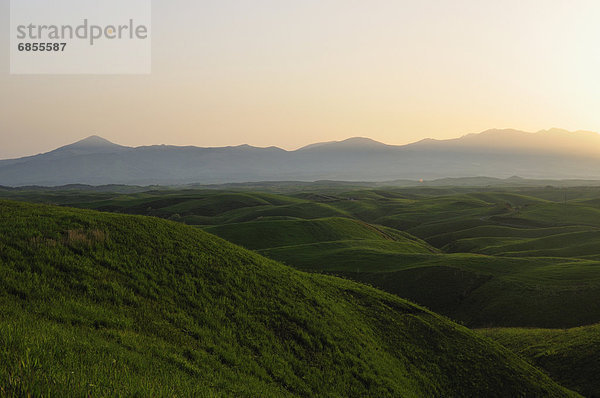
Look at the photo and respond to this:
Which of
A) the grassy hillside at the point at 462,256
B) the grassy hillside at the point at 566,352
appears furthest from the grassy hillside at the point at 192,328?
the grassy hillside at the point at 462,256

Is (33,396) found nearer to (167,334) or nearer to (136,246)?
(167,334)

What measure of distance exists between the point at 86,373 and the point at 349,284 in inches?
1308

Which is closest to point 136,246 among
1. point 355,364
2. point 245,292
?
point 245,292

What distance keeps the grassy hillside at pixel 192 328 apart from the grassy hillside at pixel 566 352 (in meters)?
3.25

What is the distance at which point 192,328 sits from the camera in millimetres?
18922

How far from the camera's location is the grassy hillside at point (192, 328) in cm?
1149

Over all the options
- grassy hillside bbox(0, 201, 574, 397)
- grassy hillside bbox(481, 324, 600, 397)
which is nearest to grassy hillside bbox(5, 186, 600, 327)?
grassy hillside bbox(481, 324, 600, 397)

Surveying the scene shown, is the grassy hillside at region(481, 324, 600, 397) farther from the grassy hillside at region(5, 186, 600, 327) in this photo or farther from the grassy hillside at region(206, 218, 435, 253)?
the grassy hillside at region(206, 218, 435, 253)

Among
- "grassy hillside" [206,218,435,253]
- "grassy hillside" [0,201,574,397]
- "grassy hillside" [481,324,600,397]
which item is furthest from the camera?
"grassy hillside" [206,218,435,253]

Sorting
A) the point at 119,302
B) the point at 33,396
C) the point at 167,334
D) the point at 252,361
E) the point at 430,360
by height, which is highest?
the point at 33,396

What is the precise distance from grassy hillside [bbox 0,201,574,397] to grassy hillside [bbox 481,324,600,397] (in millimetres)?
3252

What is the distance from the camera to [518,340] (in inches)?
1502

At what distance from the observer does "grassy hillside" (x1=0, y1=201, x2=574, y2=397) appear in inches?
452

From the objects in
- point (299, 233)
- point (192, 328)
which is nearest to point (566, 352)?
point (192, 328)
